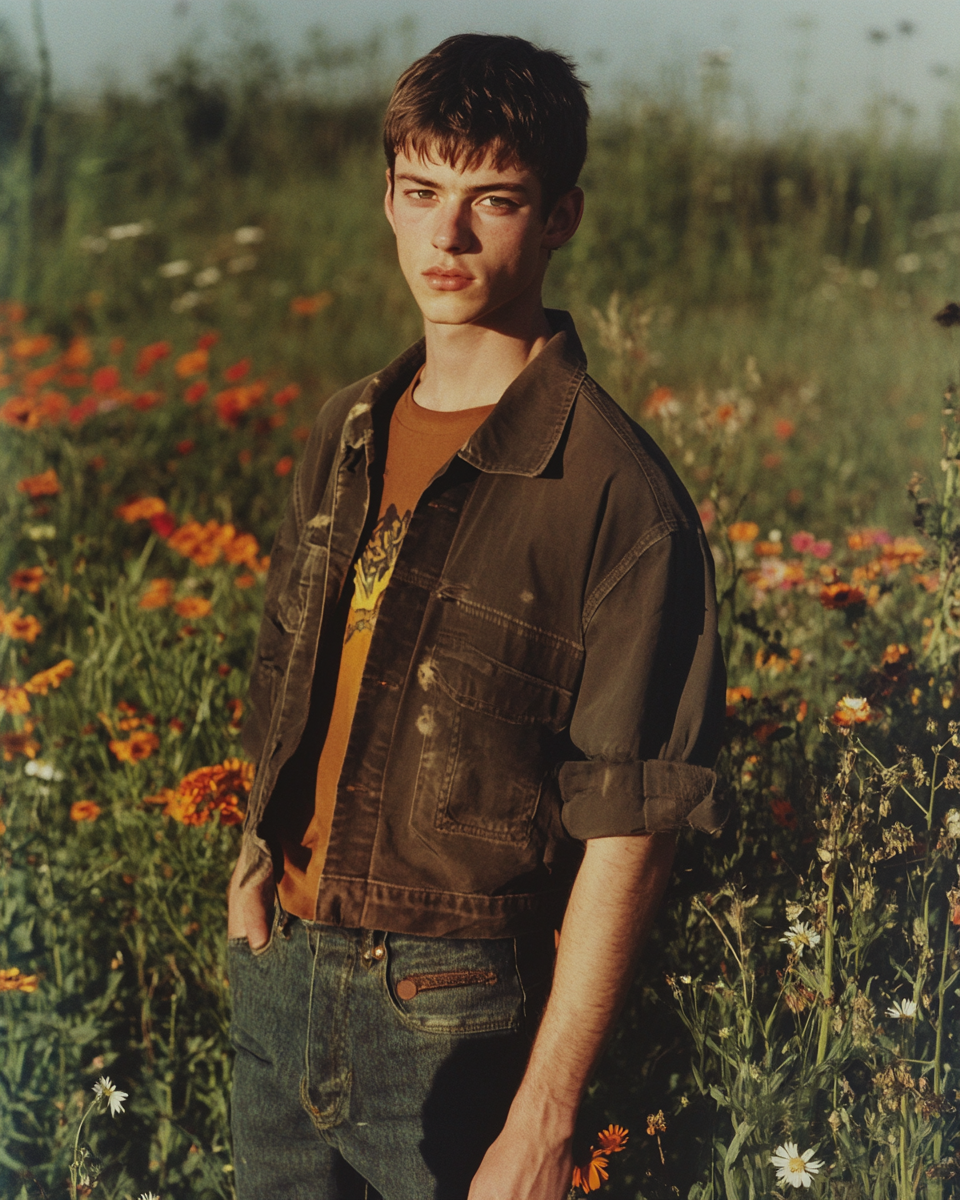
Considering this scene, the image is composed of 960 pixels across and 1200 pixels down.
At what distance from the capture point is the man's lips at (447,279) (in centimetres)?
155

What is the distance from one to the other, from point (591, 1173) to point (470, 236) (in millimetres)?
1410

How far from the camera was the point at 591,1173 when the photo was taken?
181 centimetres

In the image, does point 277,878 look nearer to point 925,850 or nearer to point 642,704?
point 642,704

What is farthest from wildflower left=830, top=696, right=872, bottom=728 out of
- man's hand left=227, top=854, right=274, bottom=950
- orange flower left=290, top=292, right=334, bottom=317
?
orange flower left=290, top=292, right=334, bottom=317

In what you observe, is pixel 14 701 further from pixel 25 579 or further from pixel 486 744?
pixel 486 744

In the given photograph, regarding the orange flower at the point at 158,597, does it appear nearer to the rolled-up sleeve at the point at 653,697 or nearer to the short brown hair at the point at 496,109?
the short brown hair at the point at 496,109

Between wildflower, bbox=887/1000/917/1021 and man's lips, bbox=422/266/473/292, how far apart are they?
122 centimetres

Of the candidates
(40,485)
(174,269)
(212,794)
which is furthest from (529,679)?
(174,269)

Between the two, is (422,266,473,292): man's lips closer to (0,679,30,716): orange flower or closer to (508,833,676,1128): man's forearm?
(508,833,676,1128): man's forearm

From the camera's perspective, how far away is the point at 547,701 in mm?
1555

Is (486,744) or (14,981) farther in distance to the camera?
(14,981)

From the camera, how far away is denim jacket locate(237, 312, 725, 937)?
1473 mm

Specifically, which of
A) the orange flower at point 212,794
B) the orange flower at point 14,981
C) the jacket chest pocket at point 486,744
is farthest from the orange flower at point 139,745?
the jacket chest pocket at point 486,744

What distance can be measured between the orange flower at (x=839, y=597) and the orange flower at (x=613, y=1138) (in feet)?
3.52
